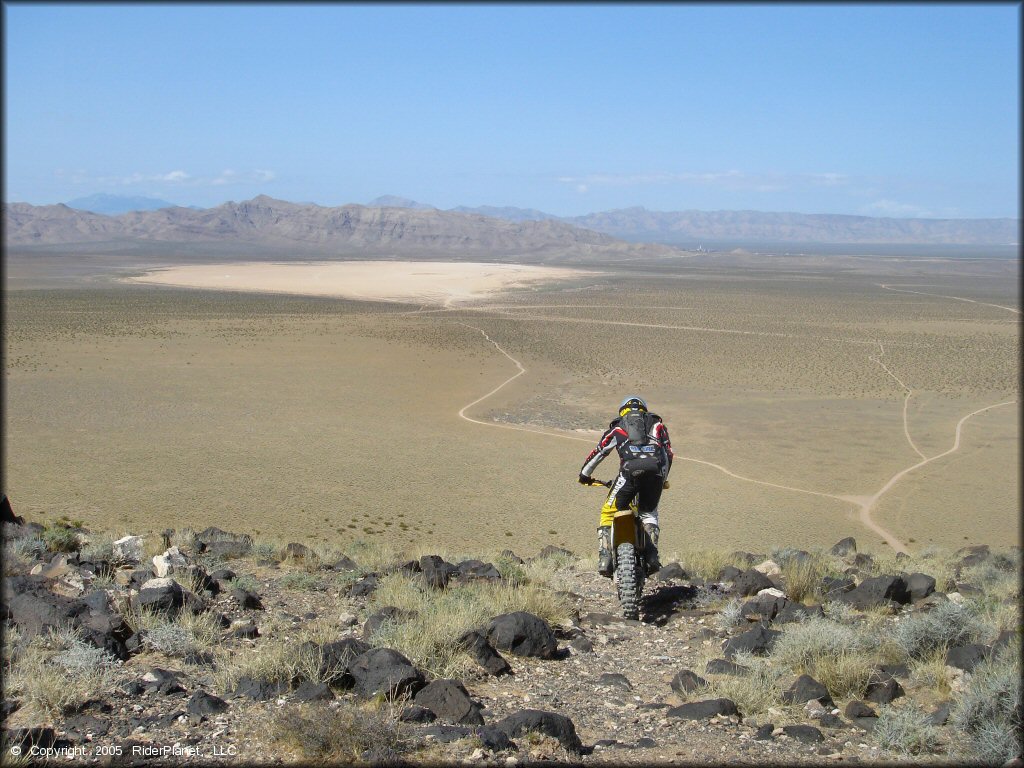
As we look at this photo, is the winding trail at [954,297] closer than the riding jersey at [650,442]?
No

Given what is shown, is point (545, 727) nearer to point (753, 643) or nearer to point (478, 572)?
point (753, 643)

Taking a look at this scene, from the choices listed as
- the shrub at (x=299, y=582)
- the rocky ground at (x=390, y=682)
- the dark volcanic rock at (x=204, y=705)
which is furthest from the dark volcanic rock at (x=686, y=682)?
the shrub at (x=299, y=582)

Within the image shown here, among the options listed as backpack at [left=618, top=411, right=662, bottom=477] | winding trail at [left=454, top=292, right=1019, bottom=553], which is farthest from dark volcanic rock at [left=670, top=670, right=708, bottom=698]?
winding trail at [left=454, top=292, right=1019, bottom=553]

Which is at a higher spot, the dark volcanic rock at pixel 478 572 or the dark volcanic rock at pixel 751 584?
the dark volcanic rock at pixel 751 584

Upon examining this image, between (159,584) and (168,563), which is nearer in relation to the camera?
(159,584)

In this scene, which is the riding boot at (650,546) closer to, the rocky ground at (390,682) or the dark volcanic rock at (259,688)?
the rocky ground at (390,682)

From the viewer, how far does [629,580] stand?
761 centimetres

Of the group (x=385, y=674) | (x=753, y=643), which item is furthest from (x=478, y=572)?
(x=385, y=674)

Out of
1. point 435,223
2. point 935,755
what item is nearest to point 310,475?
point 935,755

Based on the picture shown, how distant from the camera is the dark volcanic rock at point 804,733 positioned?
16.2 feet

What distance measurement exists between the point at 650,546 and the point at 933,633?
2.50m

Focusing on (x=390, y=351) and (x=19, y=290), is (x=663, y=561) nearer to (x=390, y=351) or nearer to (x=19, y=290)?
(x=390, y=351)

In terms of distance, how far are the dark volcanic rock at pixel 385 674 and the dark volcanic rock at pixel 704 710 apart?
1669 mm

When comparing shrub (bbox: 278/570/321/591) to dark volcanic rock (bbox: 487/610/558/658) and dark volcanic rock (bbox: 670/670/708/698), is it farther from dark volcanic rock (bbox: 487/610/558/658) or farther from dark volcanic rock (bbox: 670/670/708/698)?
dark volcanic rock (bbox: 670/670/708/698)
